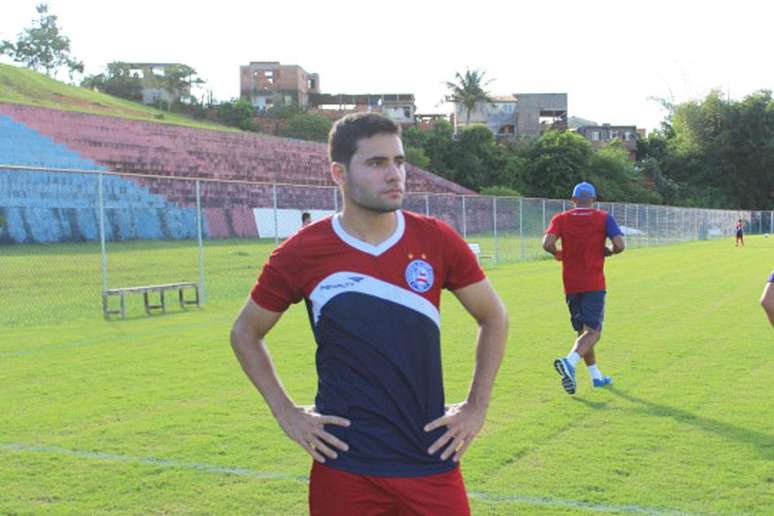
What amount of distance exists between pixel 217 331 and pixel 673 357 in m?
7.13

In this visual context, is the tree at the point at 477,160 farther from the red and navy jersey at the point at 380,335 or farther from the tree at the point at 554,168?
the red and navy jersey at the point at 380,335

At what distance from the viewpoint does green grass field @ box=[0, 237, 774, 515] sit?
19.7 feet

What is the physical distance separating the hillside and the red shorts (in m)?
64.9

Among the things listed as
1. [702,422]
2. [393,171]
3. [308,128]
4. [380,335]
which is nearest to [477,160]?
[308,128]

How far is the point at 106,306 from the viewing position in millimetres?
17578

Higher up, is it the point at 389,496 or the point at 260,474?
the point at 389,496

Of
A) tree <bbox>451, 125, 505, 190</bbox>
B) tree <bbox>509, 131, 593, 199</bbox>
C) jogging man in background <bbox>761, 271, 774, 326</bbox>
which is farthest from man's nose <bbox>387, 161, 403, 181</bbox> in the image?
tree <bbox>451, 125, 505, 190</bbox>

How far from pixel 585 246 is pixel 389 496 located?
22.5ft

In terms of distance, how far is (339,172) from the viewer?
10.9 ft

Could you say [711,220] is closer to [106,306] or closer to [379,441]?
[106,306]

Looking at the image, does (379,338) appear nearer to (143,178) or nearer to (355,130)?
(355,130)

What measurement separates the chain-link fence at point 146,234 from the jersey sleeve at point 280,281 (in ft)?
45.5

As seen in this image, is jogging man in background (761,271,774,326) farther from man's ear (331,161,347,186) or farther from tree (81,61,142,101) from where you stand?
tree (81,61,142,101)

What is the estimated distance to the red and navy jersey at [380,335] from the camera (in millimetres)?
3121
